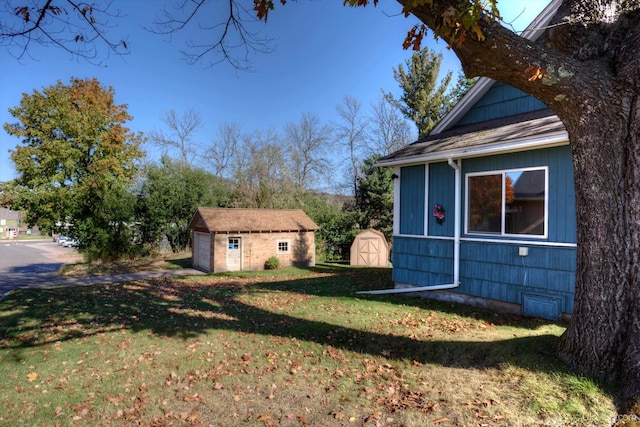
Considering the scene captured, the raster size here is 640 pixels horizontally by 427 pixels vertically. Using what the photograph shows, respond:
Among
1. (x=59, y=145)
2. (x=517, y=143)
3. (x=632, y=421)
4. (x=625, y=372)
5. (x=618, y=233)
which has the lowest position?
(x=632, y=421)

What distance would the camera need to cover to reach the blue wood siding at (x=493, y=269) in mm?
6539

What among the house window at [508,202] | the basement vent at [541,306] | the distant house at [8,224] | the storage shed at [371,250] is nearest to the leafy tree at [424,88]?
the storage shed at [371,250]

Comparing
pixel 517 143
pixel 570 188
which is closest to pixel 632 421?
pixel 570 188

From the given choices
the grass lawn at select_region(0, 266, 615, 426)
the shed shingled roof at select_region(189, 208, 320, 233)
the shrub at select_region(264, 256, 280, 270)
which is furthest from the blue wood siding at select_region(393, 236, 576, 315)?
the shed shingled roof at select_region(189, 208, 320, 233)

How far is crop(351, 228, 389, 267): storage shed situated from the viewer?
21.2 meters

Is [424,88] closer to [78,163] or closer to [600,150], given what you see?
[78,163]

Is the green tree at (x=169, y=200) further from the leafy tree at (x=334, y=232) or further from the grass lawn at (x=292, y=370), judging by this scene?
the grass lawn at (x=292, y=370)

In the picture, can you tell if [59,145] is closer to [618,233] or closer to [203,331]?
[203,331]

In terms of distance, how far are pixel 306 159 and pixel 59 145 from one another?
19.1 meters

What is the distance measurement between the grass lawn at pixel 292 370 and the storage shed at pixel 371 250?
13.4 m

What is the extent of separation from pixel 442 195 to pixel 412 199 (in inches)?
35.3

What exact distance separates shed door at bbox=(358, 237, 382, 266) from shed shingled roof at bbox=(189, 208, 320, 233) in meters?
3.01

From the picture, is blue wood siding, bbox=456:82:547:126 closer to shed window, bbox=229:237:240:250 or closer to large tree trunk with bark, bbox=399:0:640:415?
large tree trunk with bark, bbox=399:0:640:415

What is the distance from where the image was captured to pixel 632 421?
3.06 meters
